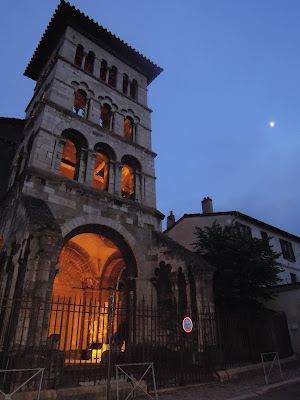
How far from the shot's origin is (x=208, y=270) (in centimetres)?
955

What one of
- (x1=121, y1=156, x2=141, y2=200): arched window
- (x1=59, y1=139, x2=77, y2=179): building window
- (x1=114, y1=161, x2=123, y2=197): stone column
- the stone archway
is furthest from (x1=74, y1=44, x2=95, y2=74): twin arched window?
the stone archway

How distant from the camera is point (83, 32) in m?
16.2

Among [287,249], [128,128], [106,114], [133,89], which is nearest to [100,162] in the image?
[128,128]

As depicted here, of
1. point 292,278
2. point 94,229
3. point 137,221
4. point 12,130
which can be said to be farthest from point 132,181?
point 292,278

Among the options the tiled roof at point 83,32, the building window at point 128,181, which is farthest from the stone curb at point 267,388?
the tiled roof at point 83,32

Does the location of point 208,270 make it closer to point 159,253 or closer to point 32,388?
point 159,253

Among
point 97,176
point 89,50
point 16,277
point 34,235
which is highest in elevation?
point 89,50

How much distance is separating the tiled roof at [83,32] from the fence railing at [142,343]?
617 inches

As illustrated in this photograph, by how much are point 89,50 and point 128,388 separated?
55.3 ft

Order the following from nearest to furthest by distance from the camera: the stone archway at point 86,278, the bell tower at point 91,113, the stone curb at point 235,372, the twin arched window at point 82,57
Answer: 1. the stone curb at point 235,372
2. the bell tower at point 91,113
3. the stone archway at point 86,278
4. the twin arched window at point 82,57

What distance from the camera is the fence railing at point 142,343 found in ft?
20.3

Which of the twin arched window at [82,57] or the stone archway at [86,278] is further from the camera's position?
the twin arched window at [82,57]

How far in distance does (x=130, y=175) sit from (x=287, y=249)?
52.4 ft

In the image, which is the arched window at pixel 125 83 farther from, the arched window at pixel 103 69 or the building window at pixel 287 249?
the building window at pixel 287 249
